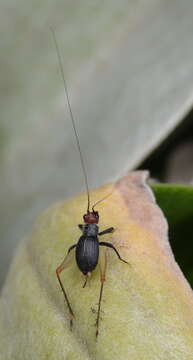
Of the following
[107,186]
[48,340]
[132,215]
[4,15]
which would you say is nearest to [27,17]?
[4,15]

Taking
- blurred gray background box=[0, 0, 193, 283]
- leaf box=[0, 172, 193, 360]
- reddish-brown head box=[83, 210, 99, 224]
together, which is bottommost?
leaf box=[0, 172, 193, 360]

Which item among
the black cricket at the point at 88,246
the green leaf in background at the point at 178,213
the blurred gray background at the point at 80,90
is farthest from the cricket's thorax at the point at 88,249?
the blurred gray background at the point at 80,90

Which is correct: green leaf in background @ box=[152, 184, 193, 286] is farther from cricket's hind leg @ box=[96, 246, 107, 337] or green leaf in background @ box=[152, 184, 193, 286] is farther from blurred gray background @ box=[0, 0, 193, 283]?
blurred gray background @ box=[0, 0, 193, 283]

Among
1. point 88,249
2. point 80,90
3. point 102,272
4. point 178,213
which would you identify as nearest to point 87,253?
point 88,249

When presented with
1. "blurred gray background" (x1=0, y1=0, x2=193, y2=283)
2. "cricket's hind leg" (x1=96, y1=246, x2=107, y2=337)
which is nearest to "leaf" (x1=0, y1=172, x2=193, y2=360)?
"cricket's hind leg" (x1=96, y1=246, x2=107, y2=337)

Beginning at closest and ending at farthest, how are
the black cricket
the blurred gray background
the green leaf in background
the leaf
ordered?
the leaf
the black cricket
the green leaf in background
the blurred gray background

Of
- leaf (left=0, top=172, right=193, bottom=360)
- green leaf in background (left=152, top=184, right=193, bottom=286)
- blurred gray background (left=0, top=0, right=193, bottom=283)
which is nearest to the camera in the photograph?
leaf (left=0, top=172, right=193, bottom=360)
